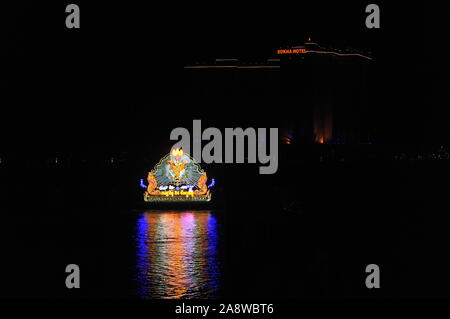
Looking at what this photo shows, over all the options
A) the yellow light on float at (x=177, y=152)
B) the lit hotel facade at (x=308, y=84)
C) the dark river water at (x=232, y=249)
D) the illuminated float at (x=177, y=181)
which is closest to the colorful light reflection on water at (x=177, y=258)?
the dark river water at (x=232, y=249)

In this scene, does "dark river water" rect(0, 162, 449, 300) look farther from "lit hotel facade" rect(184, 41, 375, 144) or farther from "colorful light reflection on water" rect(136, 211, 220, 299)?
"lit hotel facade" rect(184, 41, 375, 144)

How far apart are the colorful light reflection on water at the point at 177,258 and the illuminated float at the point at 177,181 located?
430cm

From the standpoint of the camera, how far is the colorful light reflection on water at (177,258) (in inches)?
474

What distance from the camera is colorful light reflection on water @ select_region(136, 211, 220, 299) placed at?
1204cm

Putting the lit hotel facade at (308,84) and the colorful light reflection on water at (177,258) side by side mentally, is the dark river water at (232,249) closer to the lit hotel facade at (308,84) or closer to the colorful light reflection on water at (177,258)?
the colorful light reflection on water at (177,258)

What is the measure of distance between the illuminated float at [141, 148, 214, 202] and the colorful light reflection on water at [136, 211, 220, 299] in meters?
4.30

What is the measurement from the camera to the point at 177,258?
1514 cm

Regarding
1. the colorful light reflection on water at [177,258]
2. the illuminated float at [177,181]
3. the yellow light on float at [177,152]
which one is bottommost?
the colorful light reflection on water at [177,258]

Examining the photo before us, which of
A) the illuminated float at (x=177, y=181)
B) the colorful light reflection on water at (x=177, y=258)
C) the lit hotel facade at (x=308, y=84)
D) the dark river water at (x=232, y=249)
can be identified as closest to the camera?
the colorful light reflection on water at (x=177, y=258)

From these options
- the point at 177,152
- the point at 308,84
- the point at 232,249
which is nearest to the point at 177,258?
the point at 232,249

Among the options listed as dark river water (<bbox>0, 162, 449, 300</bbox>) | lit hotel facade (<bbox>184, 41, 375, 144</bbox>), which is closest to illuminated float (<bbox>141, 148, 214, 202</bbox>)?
dark river water (<bbox>0, 162, 449, 300</bbox>)

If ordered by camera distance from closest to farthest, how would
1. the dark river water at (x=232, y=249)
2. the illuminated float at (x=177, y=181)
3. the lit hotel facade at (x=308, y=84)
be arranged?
the dark river water at (x=232, y=249), the illuminated float at (x=177, y=181), the lit hotel facade at (x=308, y=84)

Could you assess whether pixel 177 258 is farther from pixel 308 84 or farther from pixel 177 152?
pixel 308 84
